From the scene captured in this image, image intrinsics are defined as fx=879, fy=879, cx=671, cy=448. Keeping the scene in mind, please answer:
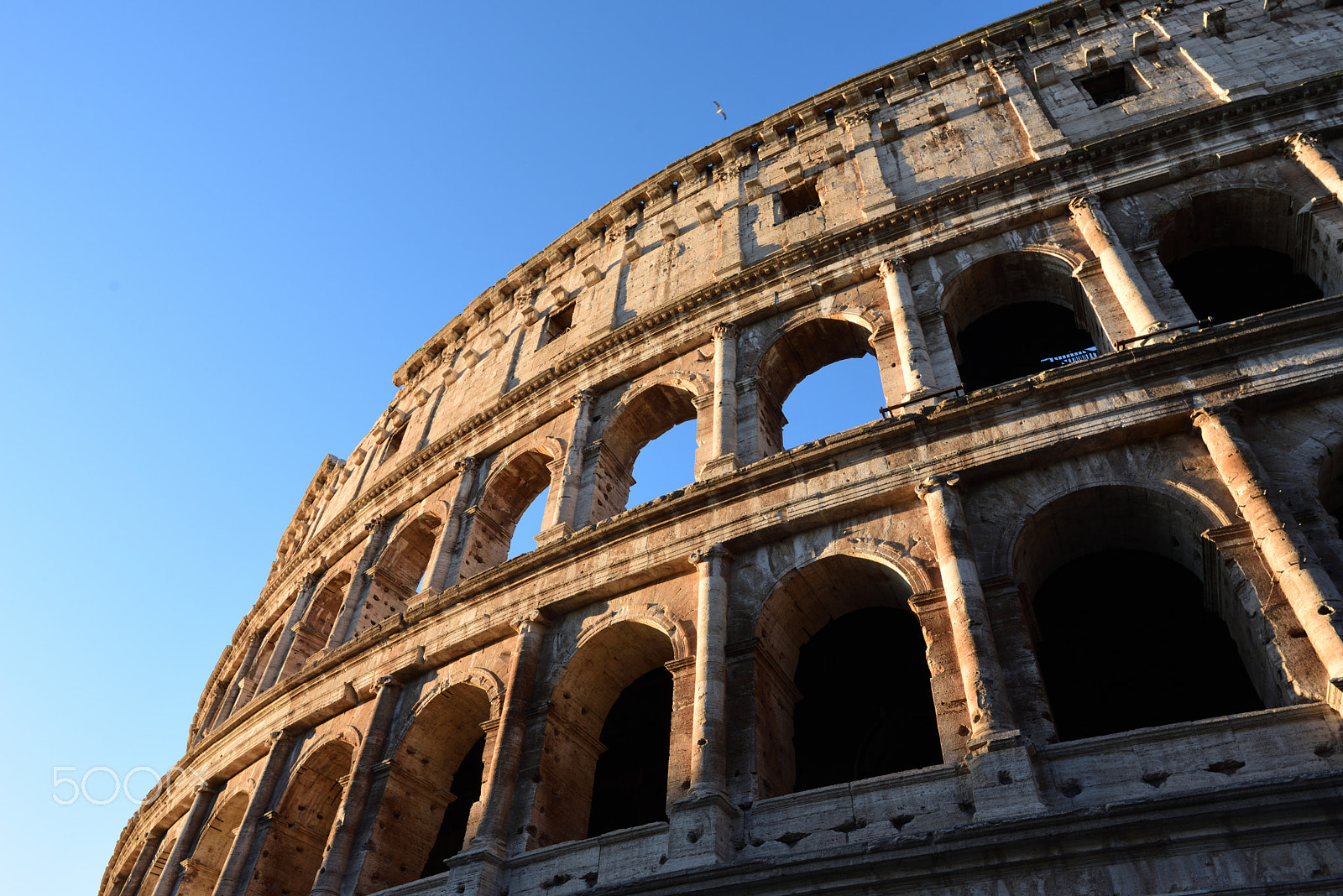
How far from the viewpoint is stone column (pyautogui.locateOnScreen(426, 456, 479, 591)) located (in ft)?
47.6

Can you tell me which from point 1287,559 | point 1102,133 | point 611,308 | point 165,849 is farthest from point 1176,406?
point 165,849

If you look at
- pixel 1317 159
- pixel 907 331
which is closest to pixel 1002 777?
pixel 907 331

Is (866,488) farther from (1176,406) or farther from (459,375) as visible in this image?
(459,375)

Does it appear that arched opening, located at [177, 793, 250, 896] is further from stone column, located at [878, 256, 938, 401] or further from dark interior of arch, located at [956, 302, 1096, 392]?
dark interior of arch, located at [956, 302, 1096, 392]

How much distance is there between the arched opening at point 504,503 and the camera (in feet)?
50.0

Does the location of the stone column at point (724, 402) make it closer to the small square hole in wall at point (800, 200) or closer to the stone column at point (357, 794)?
the small square hole in wall at point (800, 200)

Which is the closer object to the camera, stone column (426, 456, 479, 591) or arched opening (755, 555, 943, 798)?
arched opening (755, 555, 943, 798)

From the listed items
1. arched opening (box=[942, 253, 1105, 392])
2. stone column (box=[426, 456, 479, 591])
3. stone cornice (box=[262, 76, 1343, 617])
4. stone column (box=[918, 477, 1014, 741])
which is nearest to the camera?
stone column (box=[918, 477, 1014, 741])

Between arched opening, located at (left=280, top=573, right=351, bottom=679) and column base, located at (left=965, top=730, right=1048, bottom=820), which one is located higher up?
arched opening, located at (left=280, top=573, right=351, bottom=679)

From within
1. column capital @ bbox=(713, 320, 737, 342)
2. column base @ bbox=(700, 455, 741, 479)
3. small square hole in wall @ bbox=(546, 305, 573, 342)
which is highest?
small square hole in wall @ bbox=(546, 305, 573, 342)

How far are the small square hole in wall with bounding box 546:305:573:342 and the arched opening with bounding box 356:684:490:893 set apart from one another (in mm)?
8951

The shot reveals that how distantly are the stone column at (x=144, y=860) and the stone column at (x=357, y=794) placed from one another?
824 centimetres

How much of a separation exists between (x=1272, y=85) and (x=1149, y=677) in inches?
365

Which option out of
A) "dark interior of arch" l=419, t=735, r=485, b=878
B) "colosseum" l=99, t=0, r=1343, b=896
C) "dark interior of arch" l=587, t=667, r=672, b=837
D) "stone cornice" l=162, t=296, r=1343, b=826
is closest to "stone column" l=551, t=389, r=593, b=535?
"colosseum" l=99, t=0, r=1343, b=896
